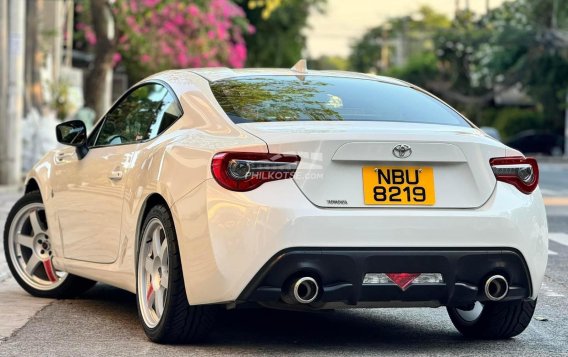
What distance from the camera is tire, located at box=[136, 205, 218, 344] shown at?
6391 millimetres

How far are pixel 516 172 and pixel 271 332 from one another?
1.62m

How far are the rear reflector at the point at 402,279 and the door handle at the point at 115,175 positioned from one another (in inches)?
69.7

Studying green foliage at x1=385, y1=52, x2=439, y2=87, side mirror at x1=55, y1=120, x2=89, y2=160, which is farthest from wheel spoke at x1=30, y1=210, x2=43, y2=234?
green foliage at x1=385, y1=52, x2=439, y2=87

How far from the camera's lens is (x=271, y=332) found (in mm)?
7191

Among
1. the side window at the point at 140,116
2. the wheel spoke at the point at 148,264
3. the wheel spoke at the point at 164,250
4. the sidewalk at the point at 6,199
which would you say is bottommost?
the sidewalk at the point at 6,199

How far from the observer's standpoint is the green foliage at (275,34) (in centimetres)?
5331

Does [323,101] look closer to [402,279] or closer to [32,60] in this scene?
[402,279]

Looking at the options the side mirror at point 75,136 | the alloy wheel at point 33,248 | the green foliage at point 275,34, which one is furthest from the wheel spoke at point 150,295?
the green foliage at point 275,34

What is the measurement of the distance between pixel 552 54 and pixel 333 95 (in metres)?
49.5

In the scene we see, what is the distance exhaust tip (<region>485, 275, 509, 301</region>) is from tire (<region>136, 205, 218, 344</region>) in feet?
4.25

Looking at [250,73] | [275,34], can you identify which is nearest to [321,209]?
[250,73]

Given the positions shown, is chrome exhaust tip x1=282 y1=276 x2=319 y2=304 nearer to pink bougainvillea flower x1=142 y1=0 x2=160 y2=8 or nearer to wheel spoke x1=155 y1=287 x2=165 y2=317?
wheel spoke x1=155 y1=287 x2=165 y2=317

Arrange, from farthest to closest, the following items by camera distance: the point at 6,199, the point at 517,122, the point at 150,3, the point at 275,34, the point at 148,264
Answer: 1. the point at 517,122
2. the point at 275,34
3. the point at 150,3
4. the point at 6,199
5. the point at 148,264

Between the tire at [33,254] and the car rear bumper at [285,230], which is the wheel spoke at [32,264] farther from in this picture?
the car rear bumper at [285,230]
